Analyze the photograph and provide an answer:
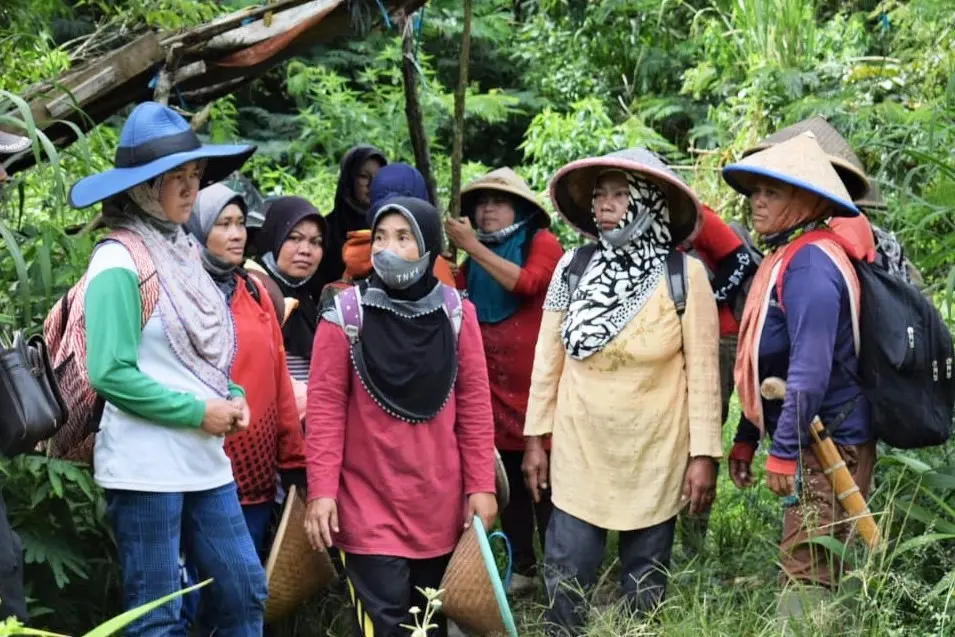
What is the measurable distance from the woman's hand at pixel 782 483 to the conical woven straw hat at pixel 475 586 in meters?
0.89

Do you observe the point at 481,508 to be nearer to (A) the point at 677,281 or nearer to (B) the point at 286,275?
(A) the point at 677,281

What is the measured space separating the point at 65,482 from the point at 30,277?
76 cm

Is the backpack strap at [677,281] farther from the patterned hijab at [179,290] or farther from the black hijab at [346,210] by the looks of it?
the black hijab at [346,210]

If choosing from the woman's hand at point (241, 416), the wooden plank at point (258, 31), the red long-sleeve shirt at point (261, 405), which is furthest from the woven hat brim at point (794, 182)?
the wooden plank at point (258, 31)

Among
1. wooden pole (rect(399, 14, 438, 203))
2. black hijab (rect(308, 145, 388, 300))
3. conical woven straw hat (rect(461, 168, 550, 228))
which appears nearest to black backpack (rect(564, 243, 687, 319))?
conical woven straw hat (rect(461, 168, 550, 228))

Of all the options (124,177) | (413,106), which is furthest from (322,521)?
(413,106)

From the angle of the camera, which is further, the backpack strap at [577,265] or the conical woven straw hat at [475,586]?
the backpack strap at [577,265]

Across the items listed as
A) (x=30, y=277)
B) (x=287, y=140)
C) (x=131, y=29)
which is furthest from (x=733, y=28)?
(x=30, y=277)

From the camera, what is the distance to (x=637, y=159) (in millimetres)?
4430

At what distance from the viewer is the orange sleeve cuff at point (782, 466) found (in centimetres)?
388

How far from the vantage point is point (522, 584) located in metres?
5.30

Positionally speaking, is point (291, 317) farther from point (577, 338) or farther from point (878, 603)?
point (878, 603)

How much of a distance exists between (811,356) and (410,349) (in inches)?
48.8

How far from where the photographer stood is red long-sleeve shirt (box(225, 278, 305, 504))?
13.7ft
